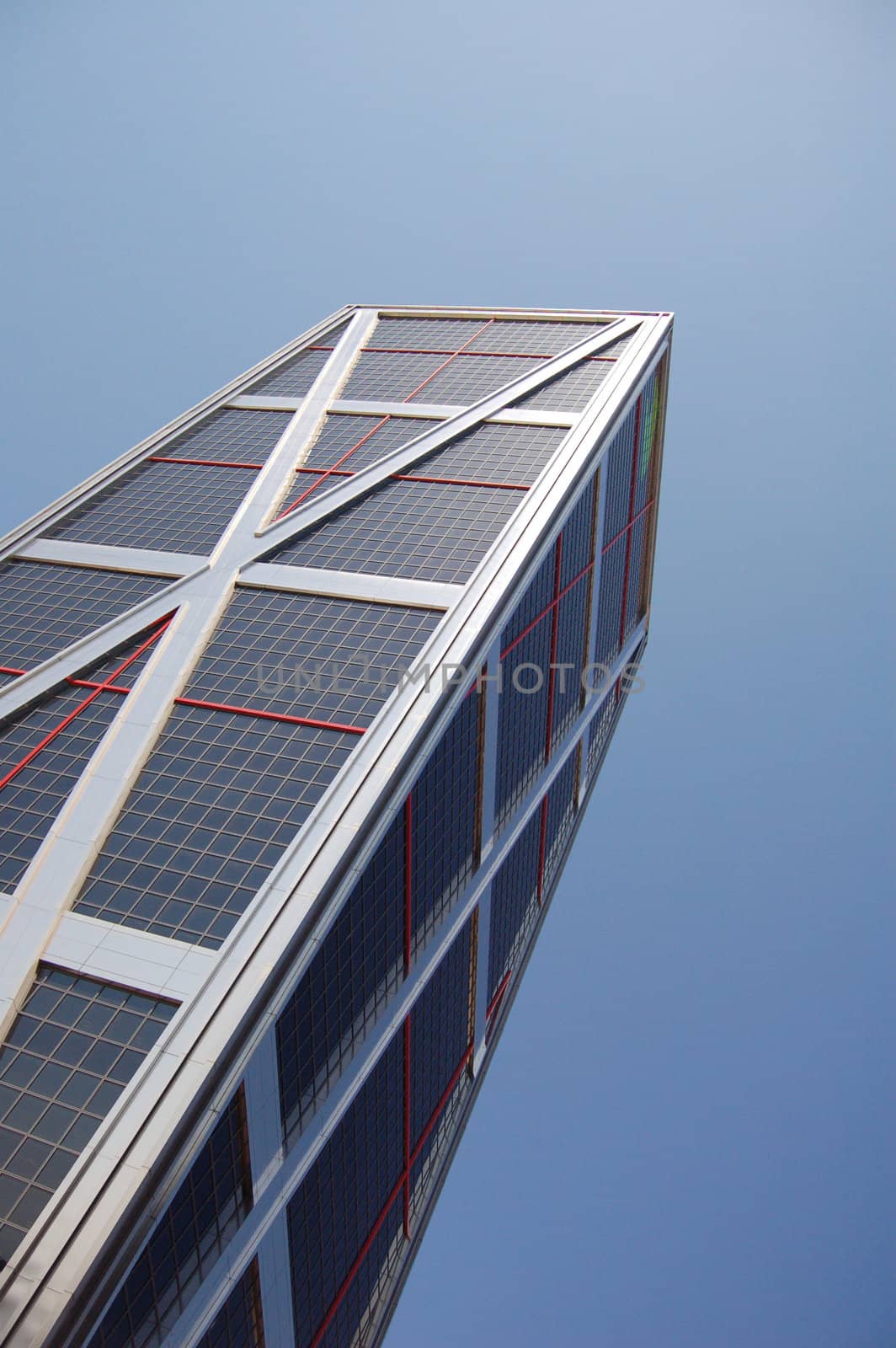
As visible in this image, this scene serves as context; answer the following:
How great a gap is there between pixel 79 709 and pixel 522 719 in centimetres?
2585

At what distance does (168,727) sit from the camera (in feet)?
127

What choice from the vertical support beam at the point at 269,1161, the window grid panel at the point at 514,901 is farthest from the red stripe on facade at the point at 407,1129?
the window grid panel at the point at 514,901

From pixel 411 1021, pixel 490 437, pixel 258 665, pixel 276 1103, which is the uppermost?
pixel 490 437

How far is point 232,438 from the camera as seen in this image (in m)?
65.1

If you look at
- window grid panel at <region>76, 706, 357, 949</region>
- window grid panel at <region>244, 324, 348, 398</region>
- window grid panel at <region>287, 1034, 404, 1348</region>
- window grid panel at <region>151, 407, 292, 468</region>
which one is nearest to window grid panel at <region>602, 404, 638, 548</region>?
window grid panel at <region>151, 407, 292, 468</region>

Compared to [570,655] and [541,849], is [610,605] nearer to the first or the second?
[570,655]

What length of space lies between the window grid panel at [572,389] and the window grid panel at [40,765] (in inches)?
1453

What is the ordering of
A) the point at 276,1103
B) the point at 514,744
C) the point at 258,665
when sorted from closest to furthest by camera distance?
the point at 276,1103
the point at 258,665
the point at 514,744

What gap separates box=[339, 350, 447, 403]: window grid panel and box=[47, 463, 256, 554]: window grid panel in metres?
14.1

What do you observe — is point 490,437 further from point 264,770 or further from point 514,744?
point 264,770

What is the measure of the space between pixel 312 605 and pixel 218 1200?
25.4 meters

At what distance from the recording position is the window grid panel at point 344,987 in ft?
107

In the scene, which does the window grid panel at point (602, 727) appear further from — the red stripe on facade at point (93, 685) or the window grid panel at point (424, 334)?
the red stripe on facade at point (93, 685)

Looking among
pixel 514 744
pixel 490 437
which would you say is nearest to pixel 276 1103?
pixel 514 744
